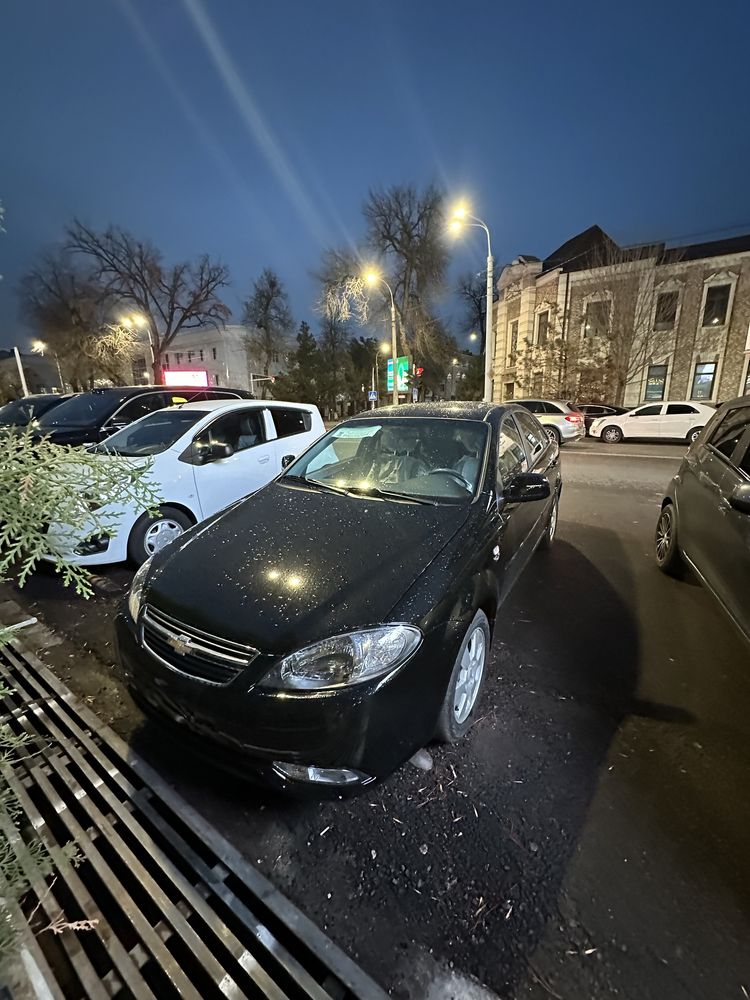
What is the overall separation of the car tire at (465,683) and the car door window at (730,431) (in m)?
2.43

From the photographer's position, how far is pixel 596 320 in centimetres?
2169

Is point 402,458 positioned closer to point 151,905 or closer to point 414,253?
point 151,905

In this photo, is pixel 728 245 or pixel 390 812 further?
pixel 728 245

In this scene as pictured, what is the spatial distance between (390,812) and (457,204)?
15833 millimetres

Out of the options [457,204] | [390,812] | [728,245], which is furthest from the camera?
[728,245]

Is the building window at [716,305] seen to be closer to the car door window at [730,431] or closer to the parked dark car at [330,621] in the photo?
the car door window at [730,431]

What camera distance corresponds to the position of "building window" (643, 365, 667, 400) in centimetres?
2264

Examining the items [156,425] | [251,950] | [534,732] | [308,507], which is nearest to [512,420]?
[308,507]

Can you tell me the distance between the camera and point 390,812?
1899mm

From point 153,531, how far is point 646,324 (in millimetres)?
24240

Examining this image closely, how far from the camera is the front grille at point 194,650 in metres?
1.75

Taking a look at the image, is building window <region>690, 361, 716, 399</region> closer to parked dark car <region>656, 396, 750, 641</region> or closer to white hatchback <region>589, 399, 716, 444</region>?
white hatchback <region>589, 399, 716, 444</region>

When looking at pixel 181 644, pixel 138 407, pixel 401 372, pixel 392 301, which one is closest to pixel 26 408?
pixel 138 407

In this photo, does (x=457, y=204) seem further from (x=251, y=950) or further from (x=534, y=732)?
(x=251, y=950)
